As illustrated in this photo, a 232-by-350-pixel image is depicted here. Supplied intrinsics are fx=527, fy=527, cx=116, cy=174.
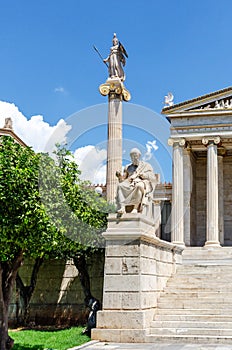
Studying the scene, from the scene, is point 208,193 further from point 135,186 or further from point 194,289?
point 135,186

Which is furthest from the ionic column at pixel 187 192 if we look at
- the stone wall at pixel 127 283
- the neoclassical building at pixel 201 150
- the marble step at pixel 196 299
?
the stone wall at pixel 127 283

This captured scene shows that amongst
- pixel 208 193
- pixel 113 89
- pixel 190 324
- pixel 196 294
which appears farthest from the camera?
pixel 113 89

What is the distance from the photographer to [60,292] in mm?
26188

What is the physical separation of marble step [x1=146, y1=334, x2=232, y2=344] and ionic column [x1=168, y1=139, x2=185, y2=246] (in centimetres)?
1590

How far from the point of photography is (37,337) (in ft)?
67.1

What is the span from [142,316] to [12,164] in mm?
6527

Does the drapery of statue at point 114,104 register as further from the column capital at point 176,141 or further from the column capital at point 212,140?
the column capital at point 212,140

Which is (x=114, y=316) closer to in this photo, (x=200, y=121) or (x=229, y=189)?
(x=200, y=121)

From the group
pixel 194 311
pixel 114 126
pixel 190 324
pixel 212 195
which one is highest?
pixel 114 126

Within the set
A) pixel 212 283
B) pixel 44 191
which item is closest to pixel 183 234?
pixel 212 283

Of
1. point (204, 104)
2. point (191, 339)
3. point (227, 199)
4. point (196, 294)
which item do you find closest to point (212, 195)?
point (227, 199)

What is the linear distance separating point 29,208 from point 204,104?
16.9 meters

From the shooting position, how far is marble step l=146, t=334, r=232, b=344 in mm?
13828

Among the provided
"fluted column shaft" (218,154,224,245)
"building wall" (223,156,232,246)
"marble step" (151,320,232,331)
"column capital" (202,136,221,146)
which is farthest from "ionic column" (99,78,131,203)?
"marble step" (151,320,232,331)
